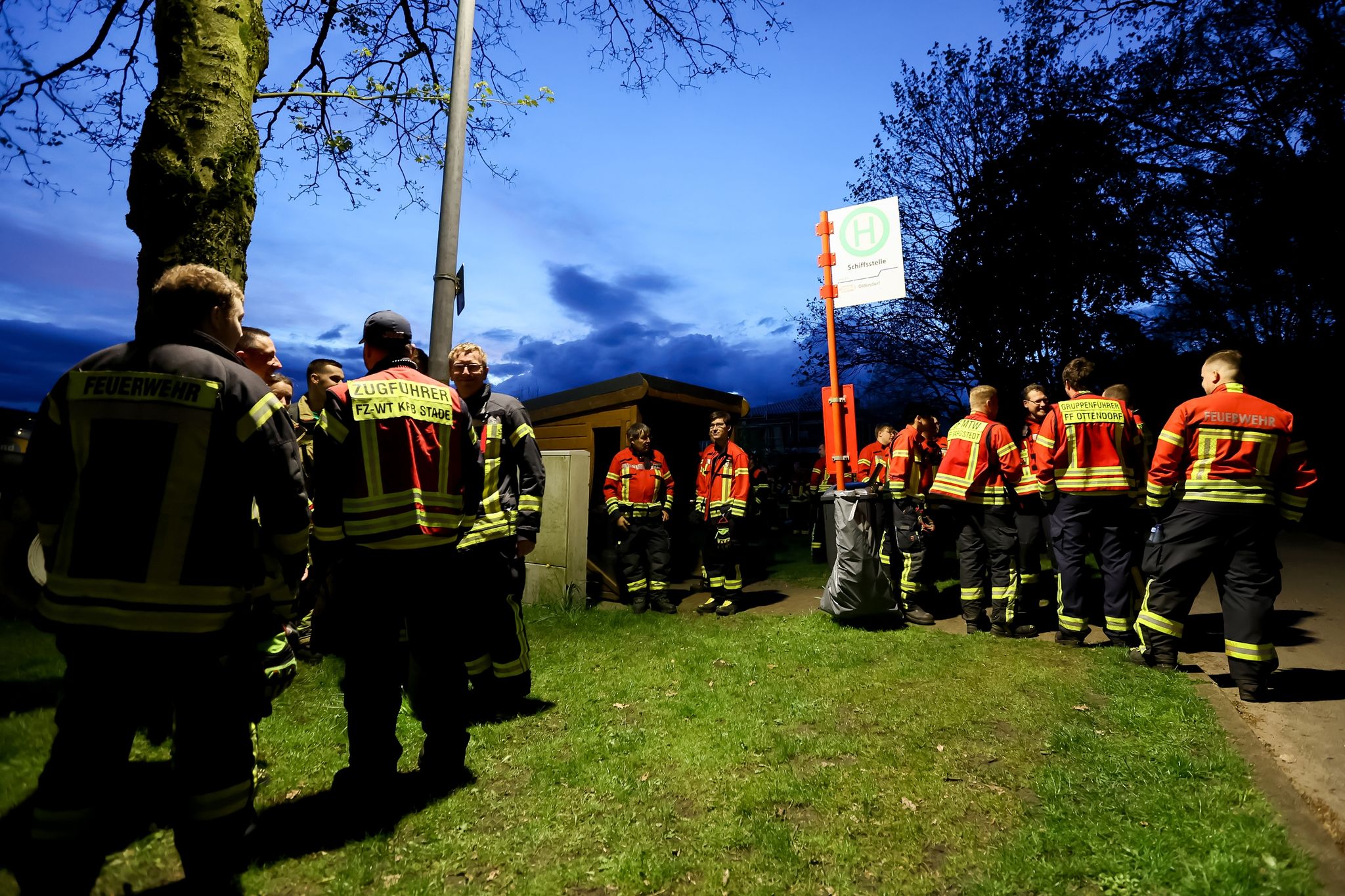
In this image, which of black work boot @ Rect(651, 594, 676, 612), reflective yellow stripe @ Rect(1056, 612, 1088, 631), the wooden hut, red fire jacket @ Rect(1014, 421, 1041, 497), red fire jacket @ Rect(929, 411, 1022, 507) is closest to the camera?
reflective yellow stripe @ Rect(1056, 612, 1088, 631)

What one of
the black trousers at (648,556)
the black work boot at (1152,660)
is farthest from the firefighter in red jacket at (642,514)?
the black work boot at (1152,660)

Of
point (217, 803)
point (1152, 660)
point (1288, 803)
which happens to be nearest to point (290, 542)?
point (217, 803)

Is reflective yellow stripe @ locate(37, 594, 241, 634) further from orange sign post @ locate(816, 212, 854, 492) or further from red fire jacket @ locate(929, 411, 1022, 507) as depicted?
red fire jacket @ locate(929, 411, 1022, 507)

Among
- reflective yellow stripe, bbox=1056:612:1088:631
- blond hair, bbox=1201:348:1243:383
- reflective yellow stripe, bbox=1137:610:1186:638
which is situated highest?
blond hair, bbox=1201:348:1243:383

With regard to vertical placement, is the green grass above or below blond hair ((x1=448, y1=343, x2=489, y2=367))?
below

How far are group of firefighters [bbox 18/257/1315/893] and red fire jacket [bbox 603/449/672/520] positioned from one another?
3432 millimetres

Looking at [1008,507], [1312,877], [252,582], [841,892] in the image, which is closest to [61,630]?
[252,582]

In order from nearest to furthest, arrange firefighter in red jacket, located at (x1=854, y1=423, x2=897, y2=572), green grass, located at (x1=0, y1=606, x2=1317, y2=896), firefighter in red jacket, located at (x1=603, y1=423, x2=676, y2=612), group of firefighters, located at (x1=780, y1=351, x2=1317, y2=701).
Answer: green grass, located at (x1=0, y1=606, x2=1317, y2=896), group of firefighters, located at (x1=780, y1=351, x2=1317, y2=701), firefighter in red jacket, located at (x1=854, y1=423, x2=897, y2=572), firefighter in red jacket, located at (x1=603, y1=423, x2=676, y2=612)

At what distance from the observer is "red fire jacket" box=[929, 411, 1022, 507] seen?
641 cm

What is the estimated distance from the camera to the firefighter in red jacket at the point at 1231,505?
14.6ft

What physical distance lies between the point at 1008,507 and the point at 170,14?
6885mm

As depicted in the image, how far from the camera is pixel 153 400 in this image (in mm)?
2176

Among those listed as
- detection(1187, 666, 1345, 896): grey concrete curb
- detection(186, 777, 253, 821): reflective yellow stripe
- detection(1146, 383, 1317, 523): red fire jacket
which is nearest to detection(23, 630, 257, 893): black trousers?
detection(186, 777, 253, 821): reflective yellow stripe

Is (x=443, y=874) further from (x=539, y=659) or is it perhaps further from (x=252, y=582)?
(x=539, y=659)
